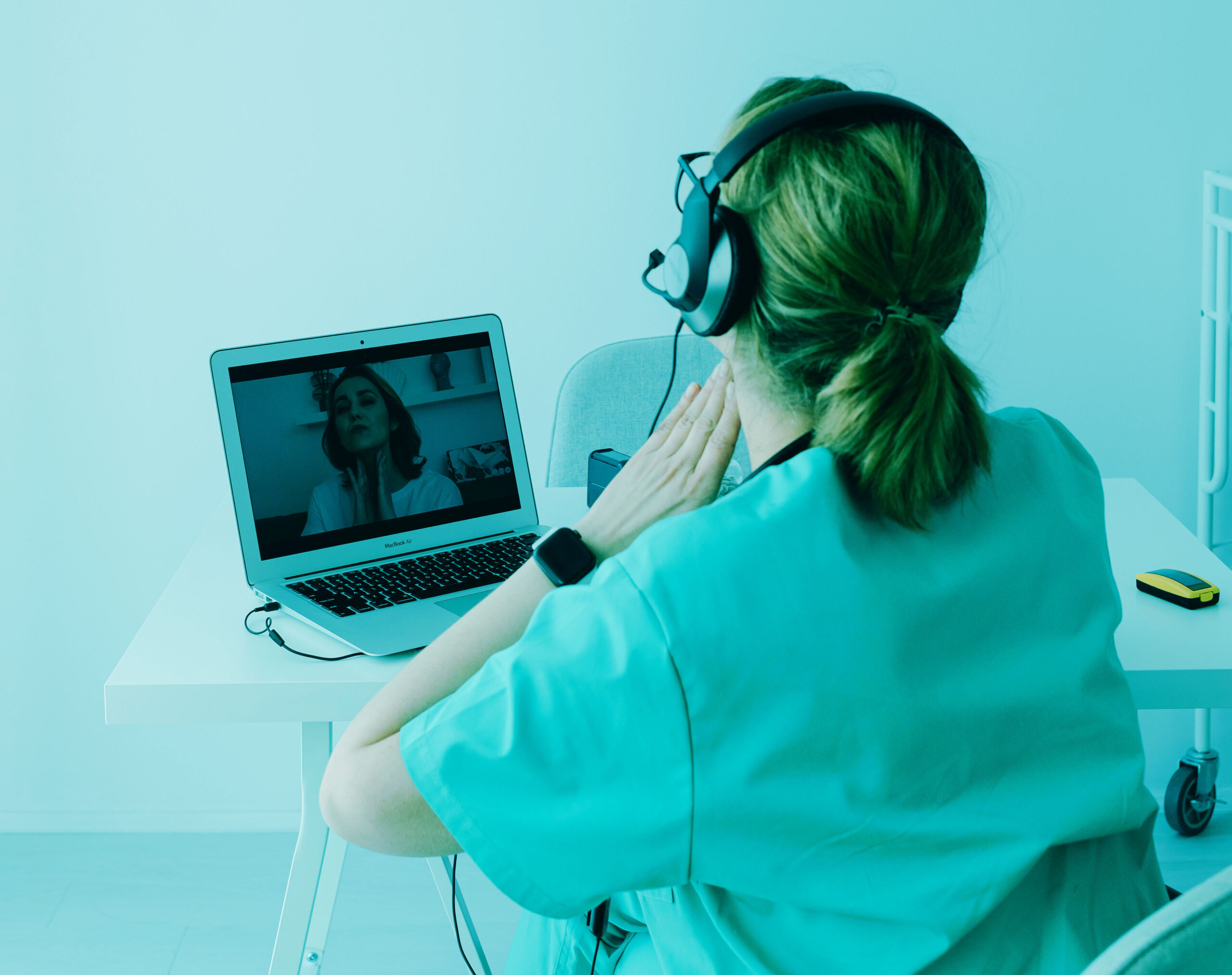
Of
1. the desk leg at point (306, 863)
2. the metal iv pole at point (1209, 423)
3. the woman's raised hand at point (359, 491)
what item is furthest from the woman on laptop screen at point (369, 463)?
the metal iv pole at point (1209, 423)

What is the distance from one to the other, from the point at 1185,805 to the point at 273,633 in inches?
64.7

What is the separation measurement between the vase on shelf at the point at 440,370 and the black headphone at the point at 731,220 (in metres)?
0.54

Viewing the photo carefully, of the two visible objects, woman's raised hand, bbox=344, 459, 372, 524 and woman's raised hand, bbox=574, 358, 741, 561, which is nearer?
woman's raised hand, bbox=574, 358, 741, 561

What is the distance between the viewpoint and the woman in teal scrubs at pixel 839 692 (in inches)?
24.3

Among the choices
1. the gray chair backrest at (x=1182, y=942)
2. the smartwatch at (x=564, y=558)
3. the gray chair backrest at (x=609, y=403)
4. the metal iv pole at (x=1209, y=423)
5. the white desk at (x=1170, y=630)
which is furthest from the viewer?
the metal iv pole at (x=1209, y=423)

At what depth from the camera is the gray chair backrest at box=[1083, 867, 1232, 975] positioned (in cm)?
50

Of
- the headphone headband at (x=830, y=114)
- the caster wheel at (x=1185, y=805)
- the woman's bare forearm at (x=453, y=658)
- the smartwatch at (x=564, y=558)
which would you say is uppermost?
the headphone headband at (x=830, y=114)

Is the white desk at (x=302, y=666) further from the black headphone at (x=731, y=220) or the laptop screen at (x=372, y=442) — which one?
the black headphone at (x=731, y=220)

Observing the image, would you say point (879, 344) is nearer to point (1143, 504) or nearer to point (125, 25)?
point (1143, 504)

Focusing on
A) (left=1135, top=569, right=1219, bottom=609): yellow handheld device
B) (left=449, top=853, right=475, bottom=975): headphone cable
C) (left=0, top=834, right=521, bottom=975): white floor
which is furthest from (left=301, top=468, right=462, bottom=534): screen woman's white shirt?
(left=0, top=834, right=521, bottom=975): white floor

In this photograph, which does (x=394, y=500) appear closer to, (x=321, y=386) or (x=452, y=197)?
(x=321, y=386)

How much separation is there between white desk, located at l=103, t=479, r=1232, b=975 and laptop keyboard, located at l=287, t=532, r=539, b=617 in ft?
0.16

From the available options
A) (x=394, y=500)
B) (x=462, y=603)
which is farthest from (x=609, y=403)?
(x=462, y=603)

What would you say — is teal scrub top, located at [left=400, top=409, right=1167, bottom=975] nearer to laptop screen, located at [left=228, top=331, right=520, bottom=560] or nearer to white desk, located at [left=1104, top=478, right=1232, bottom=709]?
white desk, located at [left=1104, top=478, right=1232, bottom=709]
